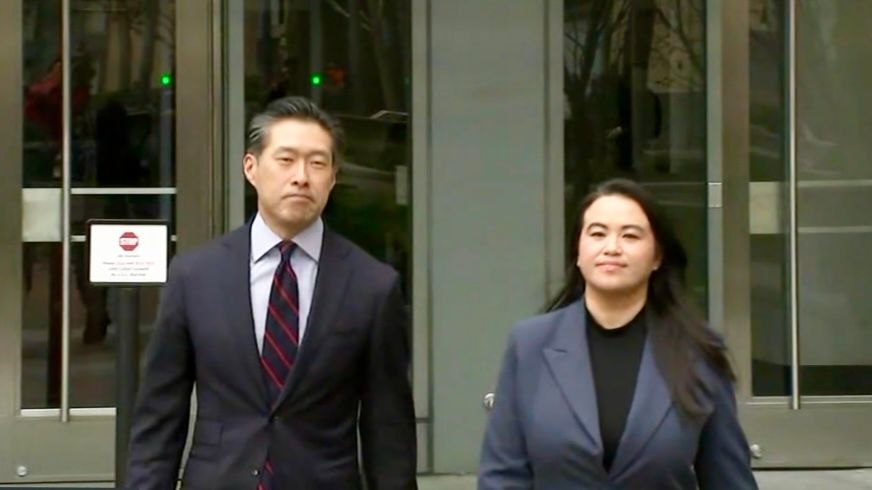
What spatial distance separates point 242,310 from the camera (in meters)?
3.74

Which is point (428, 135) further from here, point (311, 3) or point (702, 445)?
point (702, 445)

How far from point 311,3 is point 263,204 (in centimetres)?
486

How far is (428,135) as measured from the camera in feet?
27.3

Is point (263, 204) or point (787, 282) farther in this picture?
point (787, 282)

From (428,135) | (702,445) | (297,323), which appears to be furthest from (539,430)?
(428,135)

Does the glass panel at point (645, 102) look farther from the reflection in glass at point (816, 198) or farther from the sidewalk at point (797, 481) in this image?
the sidewalk at point (797, 481)

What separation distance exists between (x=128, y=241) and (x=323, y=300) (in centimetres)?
271

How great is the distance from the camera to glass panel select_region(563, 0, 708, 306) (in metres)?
8.58

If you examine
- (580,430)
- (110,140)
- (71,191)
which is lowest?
(580,430)

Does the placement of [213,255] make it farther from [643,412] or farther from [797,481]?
[797,481]

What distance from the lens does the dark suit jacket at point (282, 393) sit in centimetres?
368

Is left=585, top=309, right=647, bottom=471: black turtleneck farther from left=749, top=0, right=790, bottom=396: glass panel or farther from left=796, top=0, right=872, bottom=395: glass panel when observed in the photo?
left=796, top=0, right=872, bottom=395: glass panel

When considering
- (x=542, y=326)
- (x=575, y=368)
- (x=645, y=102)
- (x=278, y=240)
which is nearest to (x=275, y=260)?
(x=278, y=240)

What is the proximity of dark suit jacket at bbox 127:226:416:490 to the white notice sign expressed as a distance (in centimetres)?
245
